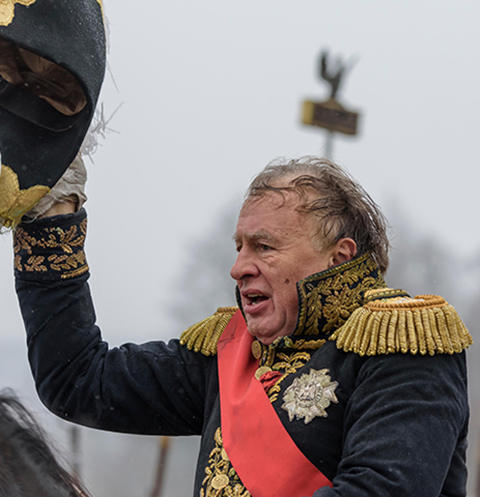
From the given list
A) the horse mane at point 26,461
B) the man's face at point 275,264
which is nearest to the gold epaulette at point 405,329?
the man's face at point 275,264

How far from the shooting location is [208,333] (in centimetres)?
218

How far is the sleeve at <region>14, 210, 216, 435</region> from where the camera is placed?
6.75 feet

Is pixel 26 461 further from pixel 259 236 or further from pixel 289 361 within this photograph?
pixel 259 236

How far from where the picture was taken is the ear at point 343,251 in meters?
1.95

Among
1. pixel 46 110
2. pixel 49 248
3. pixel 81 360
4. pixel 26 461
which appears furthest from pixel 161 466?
pixel 46 110

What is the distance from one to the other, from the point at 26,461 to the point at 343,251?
3.32 ft

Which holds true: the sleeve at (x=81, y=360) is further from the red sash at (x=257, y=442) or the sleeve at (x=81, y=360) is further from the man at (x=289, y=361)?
the red sash at (x=257, y=442)

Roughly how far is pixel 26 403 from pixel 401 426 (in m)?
0.91

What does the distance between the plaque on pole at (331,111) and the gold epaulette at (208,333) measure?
3.31m

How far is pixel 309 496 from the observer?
5.34ft

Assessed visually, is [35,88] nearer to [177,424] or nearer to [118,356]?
[118,356]

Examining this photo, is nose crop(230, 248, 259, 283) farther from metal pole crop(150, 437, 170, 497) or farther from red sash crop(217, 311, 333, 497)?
metal pole crop(150, 437, 170, 497)

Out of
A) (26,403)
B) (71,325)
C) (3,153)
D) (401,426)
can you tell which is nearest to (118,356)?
(71,325)

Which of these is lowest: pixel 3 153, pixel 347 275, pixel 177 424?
pixel 177 424
